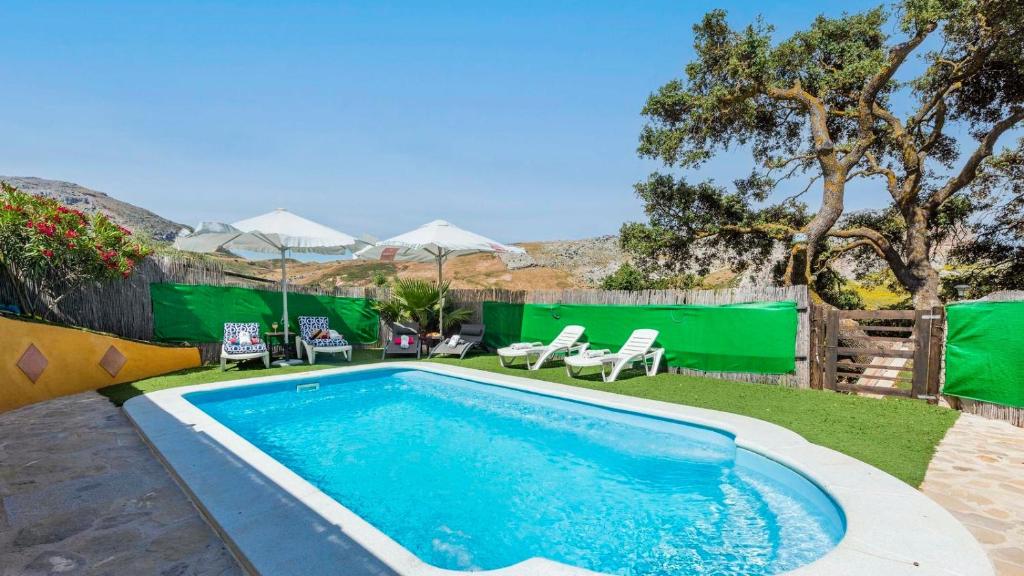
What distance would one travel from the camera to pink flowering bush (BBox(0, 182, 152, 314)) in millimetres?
7020

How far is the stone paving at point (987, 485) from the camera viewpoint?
264 centimetres

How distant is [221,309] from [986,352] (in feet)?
42.3

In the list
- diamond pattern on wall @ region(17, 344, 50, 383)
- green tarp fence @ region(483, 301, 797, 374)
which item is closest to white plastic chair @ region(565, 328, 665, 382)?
green tarp fence @ region(483, 301, 797, 374)

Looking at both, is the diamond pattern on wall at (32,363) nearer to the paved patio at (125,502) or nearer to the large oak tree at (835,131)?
the paved patio at (125,502)

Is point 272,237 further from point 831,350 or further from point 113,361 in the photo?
point 831,350

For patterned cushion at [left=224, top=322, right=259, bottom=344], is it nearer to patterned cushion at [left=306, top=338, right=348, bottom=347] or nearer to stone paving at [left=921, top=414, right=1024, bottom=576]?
patterned cushion at [left=306, top=338, right=348, bottom=347]

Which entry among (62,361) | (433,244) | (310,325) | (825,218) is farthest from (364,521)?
(825,218)

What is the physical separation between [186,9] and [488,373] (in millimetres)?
8701

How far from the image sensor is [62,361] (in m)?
6.55

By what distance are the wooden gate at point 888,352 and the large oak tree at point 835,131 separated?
4918mm

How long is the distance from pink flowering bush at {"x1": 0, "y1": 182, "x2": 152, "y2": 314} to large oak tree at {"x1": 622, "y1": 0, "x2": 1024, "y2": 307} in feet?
41.3

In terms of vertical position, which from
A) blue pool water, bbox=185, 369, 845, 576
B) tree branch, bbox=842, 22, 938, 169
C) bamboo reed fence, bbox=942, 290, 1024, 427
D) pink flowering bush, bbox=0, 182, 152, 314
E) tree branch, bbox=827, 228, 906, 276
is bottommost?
blue pool water, bbox=185, 369, 845, 576

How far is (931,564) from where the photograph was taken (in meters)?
2.34

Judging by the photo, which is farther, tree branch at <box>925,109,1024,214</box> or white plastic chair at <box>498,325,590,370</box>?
tree branch at <box>925,109,1024,214</box>
